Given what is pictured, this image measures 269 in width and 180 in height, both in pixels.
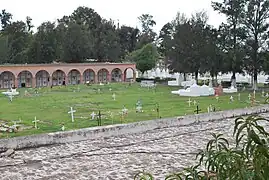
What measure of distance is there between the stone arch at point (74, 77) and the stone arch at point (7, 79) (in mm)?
6925

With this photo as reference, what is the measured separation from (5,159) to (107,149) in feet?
10.2

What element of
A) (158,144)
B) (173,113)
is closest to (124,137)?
(158,144)

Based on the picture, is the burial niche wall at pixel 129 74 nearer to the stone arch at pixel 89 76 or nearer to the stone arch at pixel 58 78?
the stone arch at pixel 89 76

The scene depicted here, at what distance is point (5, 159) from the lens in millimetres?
11961

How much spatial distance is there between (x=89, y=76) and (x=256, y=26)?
23273mm

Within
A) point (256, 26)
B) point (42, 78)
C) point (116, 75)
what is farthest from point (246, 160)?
point (116, 75)

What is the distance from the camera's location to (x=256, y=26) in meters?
35.8

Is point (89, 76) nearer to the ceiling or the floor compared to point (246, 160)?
nearer to the ceiling

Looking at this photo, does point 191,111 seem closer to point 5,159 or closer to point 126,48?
point 5,159

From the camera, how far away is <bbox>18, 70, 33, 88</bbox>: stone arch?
155ft

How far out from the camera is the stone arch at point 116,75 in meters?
53.3

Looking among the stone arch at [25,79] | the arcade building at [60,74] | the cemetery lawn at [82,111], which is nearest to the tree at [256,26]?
the cemetery lawn at [82,111]

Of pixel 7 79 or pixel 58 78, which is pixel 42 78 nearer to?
pixel 58 78

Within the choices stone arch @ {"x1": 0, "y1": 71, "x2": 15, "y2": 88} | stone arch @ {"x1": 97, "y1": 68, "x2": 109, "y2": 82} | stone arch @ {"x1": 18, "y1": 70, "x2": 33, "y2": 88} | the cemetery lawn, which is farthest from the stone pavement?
stone arch @ {"x1": 97, "y1": 68, "x2": 109, "y2": 82}
